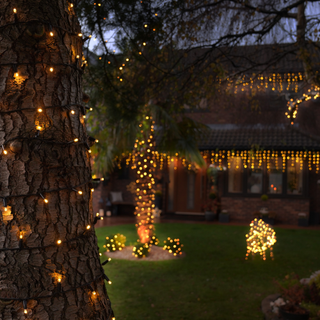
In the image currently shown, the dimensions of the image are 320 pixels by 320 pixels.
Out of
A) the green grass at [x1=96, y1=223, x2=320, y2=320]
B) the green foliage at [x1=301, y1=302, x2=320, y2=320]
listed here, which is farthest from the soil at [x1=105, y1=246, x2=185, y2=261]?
the green foliage at [x1=301, y1=302, x2=320, y2=320]

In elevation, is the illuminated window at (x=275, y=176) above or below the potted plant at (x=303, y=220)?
above

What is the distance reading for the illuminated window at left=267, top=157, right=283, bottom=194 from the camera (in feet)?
50.1

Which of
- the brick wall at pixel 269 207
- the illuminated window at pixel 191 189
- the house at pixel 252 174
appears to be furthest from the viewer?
the illuminated window at pixel 191 189

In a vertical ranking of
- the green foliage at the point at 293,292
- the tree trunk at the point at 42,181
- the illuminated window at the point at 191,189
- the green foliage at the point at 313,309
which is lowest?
the green foliage at the point at 313,309

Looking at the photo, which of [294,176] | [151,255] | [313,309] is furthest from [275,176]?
[313,309]

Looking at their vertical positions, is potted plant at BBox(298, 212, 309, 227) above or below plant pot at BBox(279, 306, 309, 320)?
below

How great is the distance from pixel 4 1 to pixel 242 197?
14.1 m

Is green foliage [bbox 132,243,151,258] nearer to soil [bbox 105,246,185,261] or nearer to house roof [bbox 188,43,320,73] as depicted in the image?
soil [bbox 105,246,185,261]

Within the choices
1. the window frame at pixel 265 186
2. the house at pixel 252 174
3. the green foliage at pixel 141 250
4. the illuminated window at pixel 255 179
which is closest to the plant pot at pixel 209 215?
the house at pixel 252 174

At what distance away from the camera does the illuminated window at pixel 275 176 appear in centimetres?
1528

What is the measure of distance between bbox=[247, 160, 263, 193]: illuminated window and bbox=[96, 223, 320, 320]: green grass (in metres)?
3.95

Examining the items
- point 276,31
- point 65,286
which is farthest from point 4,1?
point 276,31

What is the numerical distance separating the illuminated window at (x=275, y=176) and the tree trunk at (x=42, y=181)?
1392cm

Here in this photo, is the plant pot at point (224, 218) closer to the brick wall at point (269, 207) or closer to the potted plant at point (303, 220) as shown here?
the brick wall at point (269, 207)
